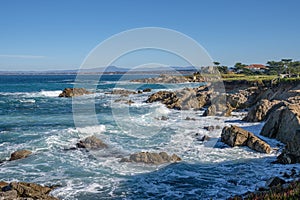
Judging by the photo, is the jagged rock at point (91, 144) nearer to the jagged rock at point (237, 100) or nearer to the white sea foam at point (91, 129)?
the white sea foam at point (91, 129)

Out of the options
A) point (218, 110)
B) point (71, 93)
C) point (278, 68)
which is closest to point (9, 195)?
point (218, 110)

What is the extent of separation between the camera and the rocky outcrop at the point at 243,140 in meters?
18.6

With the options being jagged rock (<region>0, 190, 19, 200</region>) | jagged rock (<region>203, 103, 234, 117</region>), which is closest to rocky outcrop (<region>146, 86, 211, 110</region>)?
jagged rock (<region>203, 103, 234, 117</region>)

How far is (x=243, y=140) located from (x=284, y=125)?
3609 mm

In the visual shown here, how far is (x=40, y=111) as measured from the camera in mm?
39188

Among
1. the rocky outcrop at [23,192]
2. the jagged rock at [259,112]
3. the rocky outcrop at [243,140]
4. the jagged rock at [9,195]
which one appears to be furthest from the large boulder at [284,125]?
the jagged rock at [9,195]

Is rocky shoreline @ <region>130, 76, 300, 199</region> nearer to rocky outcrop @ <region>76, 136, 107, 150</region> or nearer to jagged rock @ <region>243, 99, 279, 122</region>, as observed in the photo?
jagged rock @ <region>243, 99, 279, 122</region>

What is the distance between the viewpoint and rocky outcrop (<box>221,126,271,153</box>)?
61.1ft

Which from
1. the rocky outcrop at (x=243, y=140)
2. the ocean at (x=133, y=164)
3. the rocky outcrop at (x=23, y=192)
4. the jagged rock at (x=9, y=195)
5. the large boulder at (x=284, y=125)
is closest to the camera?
the jagged rock at (x=9, y=195)

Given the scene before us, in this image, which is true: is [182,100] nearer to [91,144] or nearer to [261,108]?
[261,108]

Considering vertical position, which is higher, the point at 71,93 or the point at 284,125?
the point at 284,125

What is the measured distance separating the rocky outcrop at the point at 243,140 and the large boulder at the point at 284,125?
2.30 meters

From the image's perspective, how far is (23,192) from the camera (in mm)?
11875

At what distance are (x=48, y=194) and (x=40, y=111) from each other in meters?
28.7
